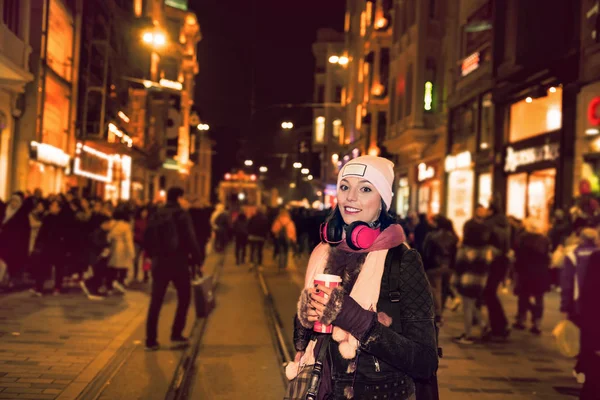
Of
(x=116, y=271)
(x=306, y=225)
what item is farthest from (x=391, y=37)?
(x=116, y=271)

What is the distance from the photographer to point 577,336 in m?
6.98

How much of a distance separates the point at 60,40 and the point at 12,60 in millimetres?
9030

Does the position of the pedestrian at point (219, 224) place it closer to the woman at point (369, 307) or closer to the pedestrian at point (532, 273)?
the pedestrian at point (532, 273)

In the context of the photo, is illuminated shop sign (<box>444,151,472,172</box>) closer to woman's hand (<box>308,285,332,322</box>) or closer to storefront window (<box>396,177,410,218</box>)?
storefront window (<box>396,177,410,218</box>)

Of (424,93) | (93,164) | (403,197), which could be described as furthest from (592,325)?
(403,197)

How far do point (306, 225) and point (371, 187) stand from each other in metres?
25.5

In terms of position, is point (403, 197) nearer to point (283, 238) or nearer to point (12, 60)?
point (283, 238)

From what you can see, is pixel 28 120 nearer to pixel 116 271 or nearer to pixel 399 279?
pixel 116 271

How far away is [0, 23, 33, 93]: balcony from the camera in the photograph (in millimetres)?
15969

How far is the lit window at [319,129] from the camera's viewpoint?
67.6 m

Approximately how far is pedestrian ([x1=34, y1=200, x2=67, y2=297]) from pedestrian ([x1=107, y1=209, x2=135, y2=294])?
866 millimetres

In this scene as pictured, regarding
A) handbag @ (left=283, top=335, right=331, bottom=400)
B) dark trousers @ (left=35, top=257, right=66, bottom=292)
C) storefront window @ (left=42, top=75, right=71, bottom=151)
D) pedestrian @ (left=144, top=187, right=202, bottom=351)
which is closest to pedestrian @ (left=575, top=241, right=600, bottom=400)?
handbag @ (left=283, top=335, right=331, bottom=400)

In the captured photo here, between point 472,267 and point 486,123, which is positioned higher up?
point 486,123

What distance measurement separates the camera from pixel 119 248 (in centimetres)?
1393
